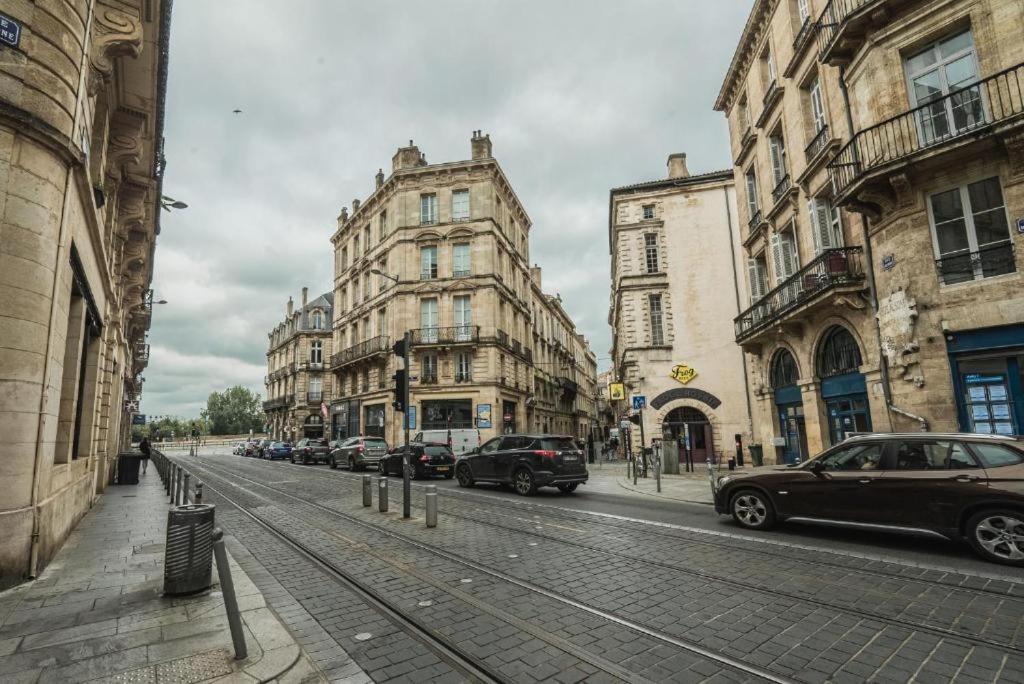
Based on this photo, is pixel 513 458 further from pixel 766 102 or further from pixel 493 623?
pixel 766 102

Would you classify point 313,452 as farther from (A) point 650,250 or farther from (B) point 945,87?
(B) point 945,87

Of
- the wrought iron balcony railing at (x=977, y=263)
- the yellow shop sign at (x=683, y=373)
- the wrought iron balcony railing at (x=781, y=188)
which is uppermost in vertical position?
the wrought iron balcony railing at (x=781, y=188)

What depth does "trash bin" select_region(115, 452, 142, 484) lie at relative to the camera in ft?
60.3

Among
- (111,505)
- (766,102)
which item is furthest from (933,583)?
(766,102)

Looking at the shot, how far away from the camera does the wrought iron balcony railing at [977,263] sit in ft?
33.3

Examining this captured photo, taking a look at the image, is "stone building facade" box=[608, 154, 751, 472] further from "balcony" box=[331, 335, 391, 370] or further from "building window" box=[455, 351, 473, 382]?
"balcony" box=[331, 335, 391, 370]

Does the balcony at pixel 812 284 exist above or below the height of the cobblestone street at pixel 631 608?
above

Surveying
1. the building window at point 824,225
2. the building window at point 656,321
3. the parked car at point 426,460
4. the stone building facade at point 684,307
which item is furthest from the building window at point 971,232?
the building window at point 656,321

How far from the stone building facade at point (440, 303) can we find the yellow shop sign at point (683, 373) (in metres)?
10.2

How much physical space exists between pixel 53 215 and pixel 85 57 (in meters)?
2.51

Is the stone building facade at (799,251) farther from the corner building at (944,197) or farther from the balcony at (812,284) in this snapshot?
the corner building at (944,197)

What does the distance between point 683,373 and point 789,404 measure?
9476mm

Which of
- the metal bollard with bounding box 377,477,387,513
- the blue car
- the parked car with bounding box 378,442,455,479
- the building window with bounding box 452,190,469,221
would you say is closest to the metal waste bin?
the metal bollard with bounding box 377,477,387,513

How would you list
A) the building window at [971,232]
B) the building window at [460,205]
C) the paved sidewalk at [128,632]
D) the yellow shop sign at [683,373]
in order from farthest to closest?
the building window at [460,205], the yellow shop sign at [683,373], the building window at [971,232], the paved sidewalk at [128,632]
